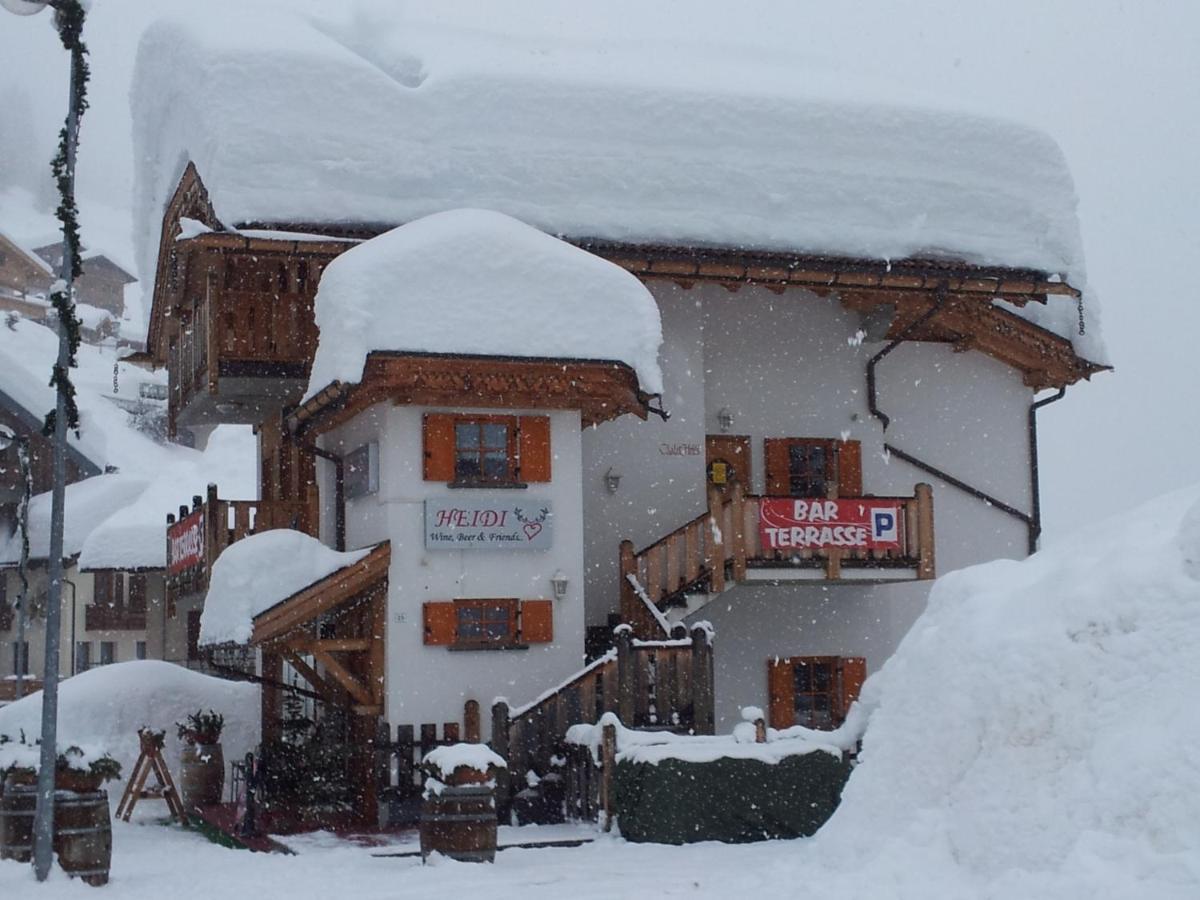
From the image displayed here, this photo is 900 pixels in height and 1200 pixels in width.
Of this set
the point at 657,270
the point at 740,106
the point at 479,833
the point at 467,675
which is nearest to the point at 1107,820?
the point at 479,833

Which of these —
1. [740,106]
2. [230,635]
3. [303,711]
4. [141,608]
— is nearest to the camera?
[230,635]

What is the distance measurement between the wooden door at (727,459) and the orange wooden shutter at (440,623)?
626 centimetres

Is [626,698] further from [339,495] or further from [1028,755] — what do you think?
[1028,755]

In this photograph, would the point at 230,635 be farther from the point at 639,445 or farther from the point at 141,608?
the point at 141,608

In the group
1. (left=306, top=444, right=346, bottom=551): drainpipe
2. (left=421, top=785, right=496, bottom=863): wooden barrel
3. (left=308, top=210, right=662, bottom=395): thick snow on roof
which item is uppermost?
(left=308, top=210, right=662, bottom=395): thick snow on roof

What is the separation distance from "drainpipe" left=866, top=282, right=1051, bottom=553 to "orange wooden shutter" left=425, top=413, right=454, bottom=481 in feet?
26.9

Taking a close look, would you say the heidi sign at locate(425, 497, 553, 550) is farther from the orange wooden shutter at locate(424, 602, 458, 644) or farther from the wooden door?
the wooden door

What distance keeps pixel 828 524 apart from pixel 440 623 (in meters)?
5.28

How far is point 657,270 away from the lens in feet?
71.2

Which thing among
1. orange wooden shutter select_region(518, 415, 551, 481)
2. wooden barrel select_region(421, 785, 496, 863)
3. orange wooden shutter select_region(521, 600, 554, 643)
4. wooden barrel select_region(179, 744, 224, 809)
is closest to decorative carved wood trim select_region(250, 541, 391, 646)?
orange wooden shutter select_region(521, 600, 554, 643)

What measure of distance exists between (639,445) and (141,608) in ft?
94.1

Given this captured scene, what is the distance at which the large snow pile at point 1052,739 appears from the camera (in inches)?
343

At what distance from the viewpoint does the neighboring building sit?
18.4 m

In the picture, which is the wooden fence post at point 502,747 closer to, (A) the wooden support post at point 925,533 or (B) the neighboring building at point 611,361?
(B) the neighboring building at point 611,361
